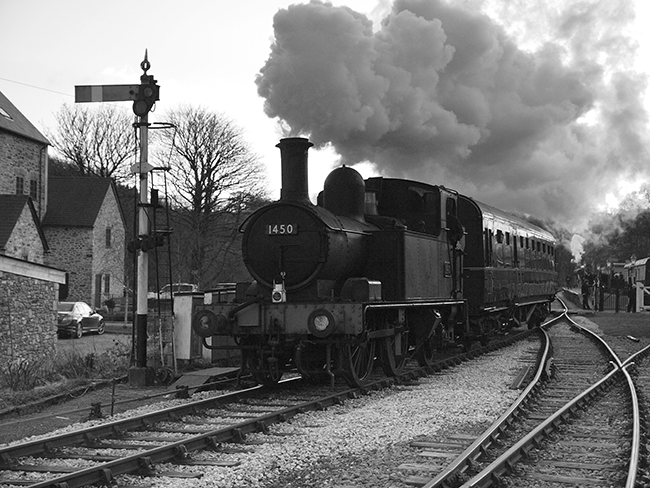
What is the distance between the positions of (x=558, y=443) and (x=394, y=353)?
4.47 metres

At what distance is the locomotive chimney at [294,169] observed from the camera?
32.4ft

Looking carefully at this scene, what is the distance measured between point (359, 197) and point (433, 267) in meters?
1.86

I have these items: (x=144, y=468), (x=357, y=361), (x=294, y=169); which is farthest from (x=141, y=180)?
(x=144, y=468)

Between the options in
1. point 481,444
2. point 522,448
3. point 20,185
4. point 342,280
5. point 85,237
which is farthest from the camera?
point 85,237

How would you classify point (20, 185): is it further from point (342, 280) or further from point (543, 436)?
point (543, 436)

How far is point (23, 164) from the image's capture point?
126ft

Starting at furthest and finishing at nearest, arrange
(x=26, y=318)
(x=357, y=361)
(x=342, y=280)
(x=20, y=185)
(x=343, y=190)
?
(x=20, y=185)
(x=26, y=318)
(x=343, y=190)
(x=342, y=280)
(x=357, y=361)

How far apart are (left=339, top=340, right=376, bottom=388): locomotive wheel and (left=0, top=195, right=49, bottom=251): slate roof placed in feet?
76.3

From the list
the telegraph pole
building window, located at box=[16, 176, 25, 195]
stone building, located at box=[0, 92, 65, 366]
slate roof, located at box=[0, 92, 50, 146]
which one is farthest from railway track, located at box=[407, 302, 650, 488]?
building window, located at box=[16, 176, 25, 195]

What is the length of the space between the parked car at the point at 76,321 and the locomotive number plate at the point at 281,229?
18.1 metres

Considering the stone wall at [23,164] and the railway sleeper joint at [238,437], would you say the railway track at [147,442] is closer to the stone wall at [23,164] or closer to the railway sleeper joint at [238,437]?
the railway sleeper joint at [238,437]

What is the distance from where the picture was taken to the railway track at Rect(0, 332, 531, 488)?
568 centimetres

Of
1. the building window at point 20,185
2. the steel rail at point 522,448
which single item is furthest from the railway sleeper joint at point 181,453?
the building window at point 20,185

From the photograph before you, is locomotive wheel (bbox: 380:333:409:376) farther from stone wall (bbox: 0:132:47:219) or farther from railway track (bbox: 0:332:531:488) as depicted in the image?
stone wall (bbox: 0:132:47:219)
